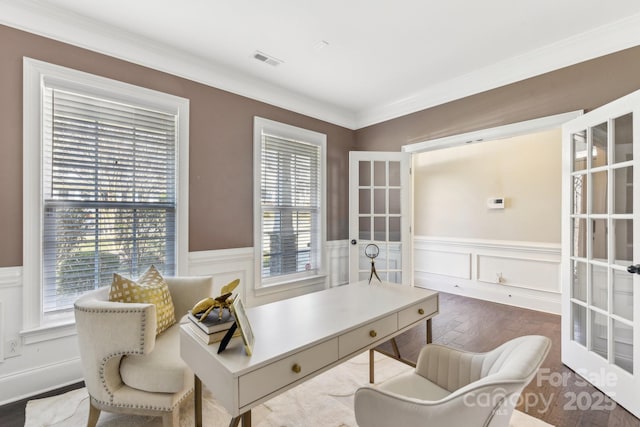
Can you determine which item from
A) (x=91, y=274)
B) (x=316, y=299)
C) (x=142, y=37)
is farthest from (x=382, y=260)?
(x=142, y=37)

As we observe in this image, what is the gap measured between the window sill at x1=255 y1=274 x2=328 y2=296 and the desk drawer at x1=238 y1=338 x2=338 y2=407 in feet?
6.65

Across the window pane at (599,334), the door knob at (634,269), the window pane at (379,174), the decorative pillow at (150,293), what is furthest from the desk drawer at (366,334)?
the window pane at (379,174)

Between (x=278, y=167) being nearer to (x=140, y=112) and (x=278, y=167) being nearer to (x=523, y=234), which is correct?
(x=140, y=112)

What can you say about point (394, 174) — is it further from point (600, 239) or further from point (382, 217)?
point (600, 239)

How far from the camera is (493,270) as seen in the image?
4336 millimetres

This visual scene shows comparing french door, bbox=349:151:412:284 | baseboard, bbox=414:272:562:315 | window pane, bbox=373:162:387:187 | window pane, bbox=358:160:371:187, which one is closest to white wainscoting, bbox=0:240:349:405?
french door, bbox=349:151:412:284

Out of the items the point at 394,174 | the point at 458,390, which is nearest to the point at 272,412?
the point at 458,390

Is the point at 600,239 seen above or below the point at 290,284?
above

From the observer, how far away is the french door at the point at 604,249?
1.91 meters

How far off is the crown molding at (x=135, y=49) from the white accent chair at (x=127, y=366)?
198cm

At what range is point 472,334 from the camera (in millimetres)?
3127

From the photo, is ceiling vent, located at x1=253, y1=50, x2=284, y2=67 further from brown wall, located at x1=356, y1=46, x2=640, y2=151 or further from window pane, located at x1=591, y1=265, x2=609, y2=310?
window pane, located at x1=591, y1=265, x2=609, y2=310

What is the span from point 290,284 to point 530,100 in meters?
3.08

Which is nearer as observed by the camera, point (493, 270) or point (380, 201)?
point (380, 201)
